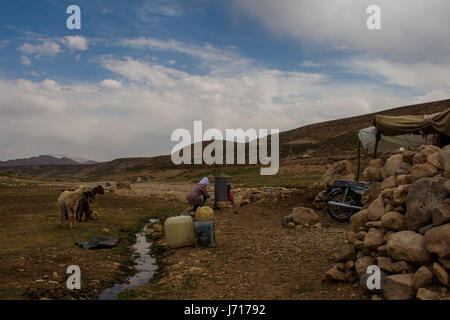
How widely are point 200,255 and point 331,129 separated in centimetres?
10616

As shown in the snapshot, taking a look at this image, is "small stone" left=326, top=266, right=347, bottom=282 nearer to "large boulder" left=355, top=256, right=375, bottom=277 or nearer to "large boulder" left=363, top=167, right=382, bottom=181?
"large boulder" left=355, top=256, right=375, bottom=277

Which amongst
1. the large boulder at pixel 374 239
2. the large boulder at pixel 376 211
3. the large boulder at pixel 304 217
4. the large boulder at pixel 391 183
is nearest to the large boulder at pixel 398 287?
the large boulder at pixel 374 239

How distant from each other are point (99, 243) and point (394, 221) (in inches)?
360

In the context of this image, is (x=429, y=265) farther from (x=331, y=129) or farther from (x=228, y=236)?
(x=331, y=129)

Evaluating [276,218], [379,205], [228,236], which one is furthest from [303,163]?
[379,205]

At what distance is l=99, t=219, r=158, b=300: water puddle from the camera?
8568mm

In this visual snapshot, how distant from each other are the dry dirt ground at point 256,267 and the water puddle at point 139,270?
13.3 inches

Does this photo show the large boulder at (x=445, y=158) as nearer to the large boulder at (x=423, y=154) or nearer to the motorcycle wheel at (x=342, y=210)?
the large boulder at (x=423, y=154)

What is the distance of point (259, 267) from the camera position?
9555 mm

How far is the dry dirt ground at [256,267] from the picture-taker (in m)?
7.73

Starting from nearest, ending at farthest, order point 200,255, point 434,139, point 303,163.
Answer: point 200,255 → point 434,139 → point 303,163

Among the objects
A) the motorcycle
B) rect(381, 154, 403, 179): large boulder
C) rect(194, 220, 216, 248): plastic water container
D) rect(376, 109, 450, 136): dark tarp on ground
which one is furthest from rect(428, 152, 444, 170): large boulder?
rect(194, 220, 216, 248): plastic water container

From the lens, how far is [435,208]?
6.56m
